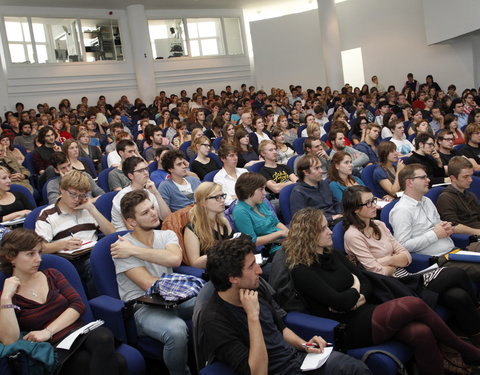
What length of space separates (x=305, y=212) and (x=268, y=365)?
2.96ft

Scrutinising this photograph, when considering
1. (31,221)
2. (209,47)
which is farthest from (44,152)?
(209,47)

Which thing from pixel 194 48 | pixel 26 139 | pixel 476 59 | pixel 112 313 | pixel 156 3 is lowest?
pixel 112 313

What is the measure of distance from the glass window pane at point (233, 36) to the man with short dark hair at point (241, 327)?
580 inches

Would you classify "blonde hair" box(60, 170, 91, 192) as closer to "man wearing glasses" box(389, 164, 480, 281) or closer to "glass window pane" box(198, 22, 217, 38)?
"man wearing glasses" box(389, 164, 480, 281)

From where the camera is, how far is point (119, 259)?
Result: 2768mm

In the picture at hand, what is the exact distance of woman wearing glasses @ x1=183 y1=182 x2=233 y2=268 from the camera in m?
3.12

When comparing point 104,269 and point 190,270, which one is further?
point 190,270

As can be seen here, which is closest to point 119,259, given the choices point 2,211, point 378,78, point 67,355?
point 67,355

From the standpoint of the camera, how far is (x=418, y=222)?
3398 millimetres

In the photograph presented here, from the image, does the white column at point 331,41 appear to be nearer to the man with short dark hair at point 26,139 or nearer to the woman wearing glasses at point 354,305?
the man with short dark hair at point 26,139

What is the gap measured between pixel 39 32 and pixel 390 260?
12353mm

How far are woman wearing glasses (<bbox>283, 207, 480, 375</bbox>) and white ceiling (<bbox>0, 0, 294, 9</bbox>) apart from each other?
1192cm

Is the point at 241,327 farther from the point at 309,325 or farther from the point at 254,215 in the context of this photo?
the point at 254,215

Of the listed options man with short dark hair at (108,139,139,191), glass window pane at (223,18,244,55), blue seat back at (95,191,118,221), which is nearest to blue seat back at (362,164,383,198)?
man with short dark hair at (108,139,139,191)
